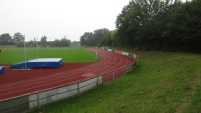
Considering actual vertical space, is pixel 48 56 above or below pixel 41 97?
below

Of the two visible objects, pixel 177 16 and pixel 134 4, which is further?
pixel 134 4

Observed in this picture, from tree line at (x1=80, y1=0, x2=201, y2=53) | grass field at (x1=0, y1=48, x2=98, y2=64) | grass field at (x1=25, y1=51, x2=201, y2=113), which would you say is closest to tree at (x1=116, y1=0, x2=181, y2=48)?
tree line at (x1=80, y1=0, x2=201, y2=53)

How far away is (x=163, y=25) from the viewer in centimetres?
5303

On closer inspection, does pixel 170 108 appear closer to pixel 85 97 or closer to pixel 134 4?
pixel 85 97

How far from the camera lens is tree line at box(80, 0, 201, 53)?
42.7 metres

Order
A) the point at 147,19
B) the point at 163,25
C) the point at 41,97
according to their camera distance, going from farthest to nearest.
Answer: the point at 147,19, the point at 163,25, the point at 41,97

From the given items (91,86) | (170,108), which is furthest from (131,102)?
(91,86)

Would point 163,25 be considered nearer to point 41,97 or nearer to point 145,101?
point 145,101

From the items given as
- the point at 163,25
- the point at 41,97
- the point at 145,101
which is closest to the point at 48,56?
the point at 163,25

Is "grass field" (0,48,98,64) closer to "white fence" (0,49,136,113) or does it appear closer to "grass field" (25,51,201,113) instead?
"white fence" (0,49,136,113)

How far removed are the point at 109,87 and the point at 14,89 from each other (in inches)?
Answer: 320

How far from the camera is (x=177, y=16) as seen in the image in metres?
45.3

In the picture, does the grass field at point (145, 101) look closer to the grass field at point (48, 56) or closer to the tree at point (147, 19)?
the grass field at point (48, 56)

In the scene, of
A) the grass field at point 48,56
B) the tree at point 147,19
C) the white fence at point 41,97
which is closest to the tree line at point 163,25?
the tree at point 147,19
